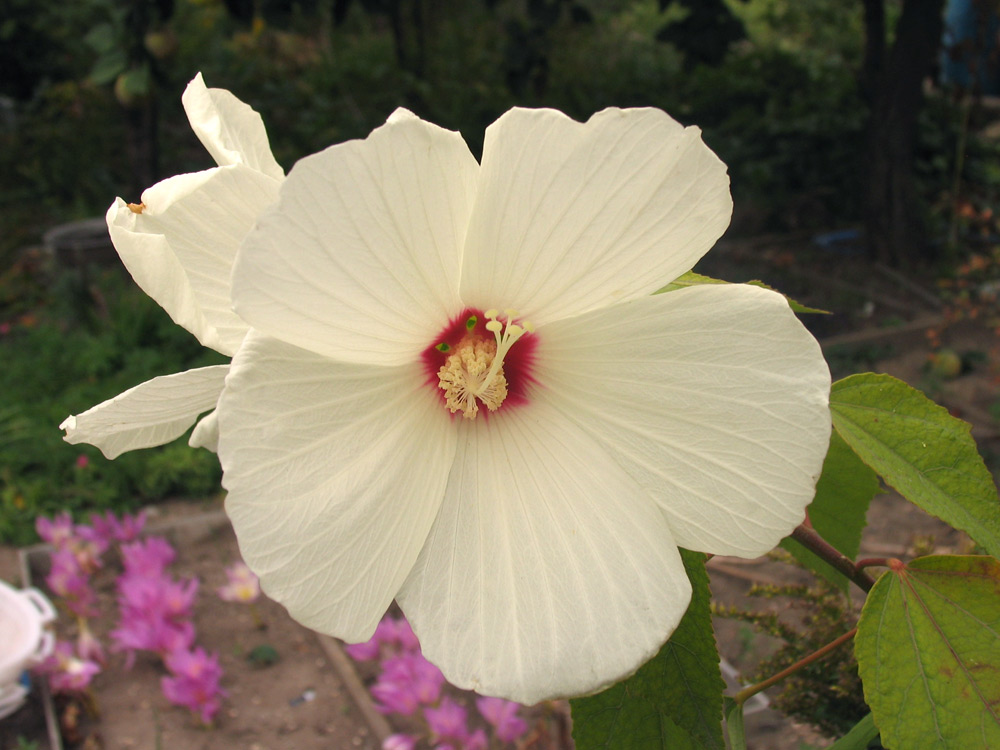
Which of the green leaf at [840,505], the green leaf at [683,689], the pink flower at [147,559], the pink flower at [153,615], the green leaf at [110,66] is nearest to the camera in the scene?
the green leaf at [683,689]

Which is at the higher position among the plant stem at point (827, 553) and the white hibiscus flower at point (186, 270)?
the white hibiscus flower at point (186, 270)

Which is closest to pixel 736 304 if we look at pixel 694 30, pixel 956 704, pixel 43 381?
pixel 956 704

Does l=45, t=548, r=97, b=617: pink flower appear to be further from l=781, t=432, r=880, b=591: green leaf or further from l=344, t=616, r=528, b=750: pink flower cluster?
l=781, t=432, r=880, b=591: green leaf

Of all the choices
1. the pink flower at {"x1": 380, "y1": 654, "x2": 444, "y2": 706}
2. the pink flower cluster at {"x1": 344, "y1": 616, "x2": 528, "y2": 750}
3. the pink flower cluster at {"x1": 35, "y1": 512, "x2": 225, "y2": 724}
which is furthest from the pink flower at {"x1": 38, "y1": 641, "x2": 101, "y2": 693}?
the pink flower at {"x1": 380, "y1": 654, "x2": 444, "y2": 706}

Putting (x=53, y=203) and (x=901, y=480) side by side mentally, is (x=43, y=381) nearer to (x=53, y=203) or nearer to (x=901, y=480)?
(x=53, y=203)

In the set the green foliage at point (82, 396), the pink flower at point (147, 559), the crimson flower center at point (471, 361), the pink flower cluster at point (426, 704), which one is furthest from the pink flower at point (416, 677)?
the green foliage at point (82, 396)

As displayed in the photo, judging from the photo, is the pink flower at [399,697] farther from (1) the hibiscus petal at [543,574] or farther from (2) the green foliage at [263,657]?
(1) the hibiscus petal at [543,574]
